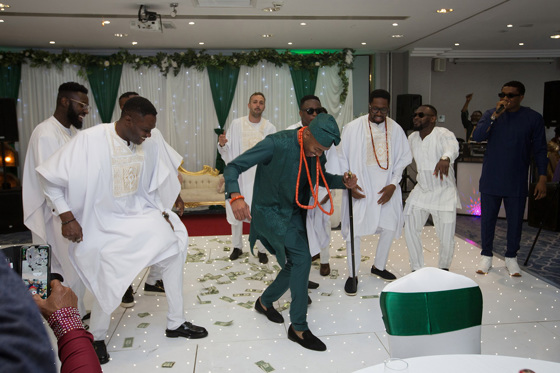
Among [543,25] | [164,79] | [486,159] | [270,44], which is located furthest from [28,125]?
[543,25]

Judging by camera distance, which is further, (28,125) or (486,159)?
(28,125)

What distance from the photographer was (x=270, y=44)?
417 inches

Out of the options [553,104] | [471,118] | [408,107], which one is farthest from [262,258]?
[471,118]

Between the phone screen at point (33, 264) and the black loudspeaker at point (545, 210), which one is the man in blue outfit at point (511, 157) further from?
the phone screen at point (33, 264)

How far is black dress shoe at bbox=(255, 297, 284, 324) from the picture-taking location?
159 inches

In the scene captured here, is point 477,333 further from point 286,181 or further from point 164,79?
point 164,79

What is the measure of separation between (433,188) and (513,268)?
128 centimetres

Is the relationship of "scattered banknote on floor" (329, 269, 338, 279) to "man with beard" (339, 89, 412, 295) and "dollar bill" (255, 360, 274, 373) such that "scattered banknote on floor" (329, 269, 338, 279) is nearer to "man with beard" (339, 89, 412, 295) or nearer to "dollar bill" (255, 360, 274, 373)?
"man with beard" (339, 89, 412, 295)

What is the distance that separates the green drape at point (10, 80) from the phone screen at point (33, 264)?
10366 mm

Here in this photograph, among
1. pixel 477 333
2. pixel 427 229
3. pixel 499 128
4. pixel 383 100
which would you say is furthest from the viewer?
pixel 427 229


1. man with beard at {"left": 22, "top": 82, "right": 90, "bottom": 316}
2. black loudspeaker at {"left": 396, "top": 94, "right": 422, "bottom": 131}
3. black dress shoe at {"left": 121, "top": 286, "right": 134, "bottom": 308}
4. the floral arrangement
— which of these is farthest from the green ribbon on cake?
the floral arrangement

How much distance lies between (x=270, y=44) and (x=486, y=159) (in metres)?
6.45

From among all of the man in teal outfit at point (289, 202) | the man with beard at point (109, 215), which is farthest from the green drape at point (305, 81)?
the man with beard at point (109, 215)

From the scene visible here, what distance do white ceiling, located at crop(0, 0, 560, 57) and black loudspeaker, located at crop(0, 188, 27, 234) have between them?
9.14 feet
